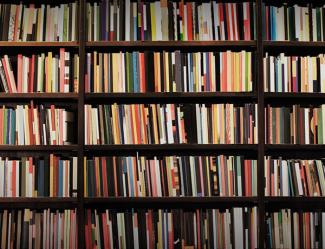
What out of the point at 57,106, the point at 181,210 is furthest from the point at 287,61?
the point at 57,106

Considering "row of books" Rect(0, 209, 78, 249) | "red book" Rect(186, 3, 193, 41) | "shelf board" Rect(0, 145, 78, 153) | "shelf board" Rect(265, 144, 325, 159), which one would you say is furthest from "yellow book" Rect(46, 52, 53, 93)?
"shelf board" Rect(265, 144, 325, 159)

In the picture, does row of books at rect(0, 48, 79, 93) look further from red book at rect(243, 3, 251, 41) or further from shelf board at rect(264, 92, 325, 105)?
shelf board at rect(264, 92, 325, 105)

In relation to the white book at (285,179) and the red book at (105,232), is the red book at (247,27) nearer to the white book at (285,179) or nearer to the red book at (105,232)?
the white book at (285,179)

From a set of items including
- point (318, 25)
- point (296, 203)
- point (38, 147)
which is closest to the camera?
point (38, 147)

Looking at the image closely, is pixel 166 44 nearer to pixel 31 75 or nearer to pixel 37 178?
pixel 31 75

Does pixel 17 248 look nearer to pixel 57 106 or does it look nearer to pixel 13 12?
pixel 57 106

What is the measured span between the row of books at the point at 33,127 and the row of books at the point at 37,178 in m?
0.12

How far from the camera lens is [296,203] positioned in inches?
130

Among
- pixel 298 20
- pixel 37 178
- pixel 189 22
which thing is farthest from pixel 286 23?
pixel 37 178

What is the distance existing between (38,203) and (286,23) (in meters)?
1.89

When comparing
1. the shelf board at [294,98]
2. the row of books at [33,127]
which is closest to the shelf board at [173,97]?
the shelf board at [294,98]

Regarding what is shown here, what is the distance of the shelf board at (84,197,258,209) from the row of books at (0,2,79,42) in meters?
1.00

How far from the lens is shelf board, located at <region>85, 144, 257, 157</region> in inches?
120

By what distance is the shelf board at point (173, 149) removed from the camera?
10.0ft
